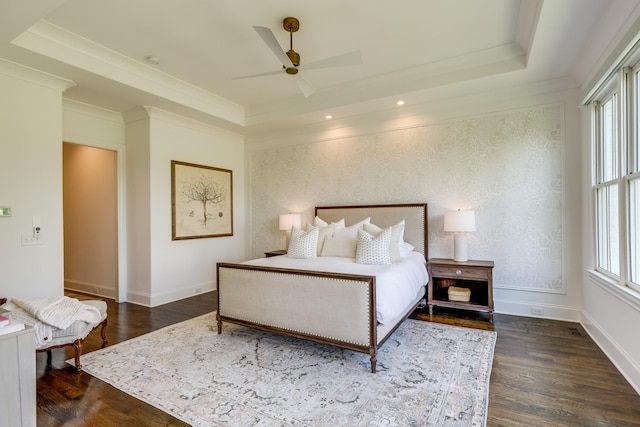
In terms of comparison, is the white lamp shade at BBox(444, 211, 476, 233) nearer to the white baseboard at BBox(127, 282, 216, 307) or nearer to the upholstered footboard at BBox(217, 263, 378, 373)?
the upholstered footboard at BBox(217, 263, 378, 373)

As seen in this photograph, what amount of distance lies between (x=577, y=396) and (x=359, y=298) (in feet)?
5.25

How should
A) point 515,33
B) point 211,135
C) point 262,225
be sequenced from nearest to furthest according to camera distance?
point 515,33
point 211,135
point 262,225

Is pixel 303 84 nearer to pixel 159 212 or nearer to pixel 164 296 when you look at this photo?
pixel 159 212

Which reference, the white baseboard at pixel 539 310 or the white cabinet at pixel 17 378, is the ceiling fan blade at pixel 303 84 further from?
the white baseboard at pixel 539 310

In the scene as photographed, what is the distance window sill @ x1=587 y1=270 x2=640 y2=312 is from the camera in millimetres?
2260

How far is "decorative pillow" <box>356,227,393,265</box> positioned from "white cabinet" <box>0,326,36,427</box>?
2788 mm

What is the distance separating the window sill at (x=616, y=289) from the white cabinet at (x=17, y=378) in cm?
383

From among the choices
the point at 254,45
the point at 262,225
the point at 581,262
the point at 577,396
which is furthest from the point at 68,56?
the point at 581,262

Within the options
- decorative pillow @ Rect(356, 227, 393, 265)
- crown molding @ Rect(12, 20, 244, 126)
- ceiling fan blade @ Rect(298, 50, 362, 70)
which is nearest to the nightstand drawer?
decorative pillow @ Rect(356, 227, 393, 265)

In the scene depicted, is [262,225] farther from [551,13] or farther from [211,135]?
[551,13]

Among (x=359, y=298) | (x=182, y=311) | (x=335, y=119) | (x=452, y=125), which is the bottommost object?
(x=182, y=311)

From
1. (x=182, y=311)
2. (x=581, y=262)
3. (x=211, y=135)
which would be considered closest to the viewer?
(x=581, y=262)

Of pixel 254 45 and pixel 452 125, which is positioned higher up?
pixel 254 45

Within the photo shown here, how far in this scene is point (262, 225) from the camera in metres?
5.98
